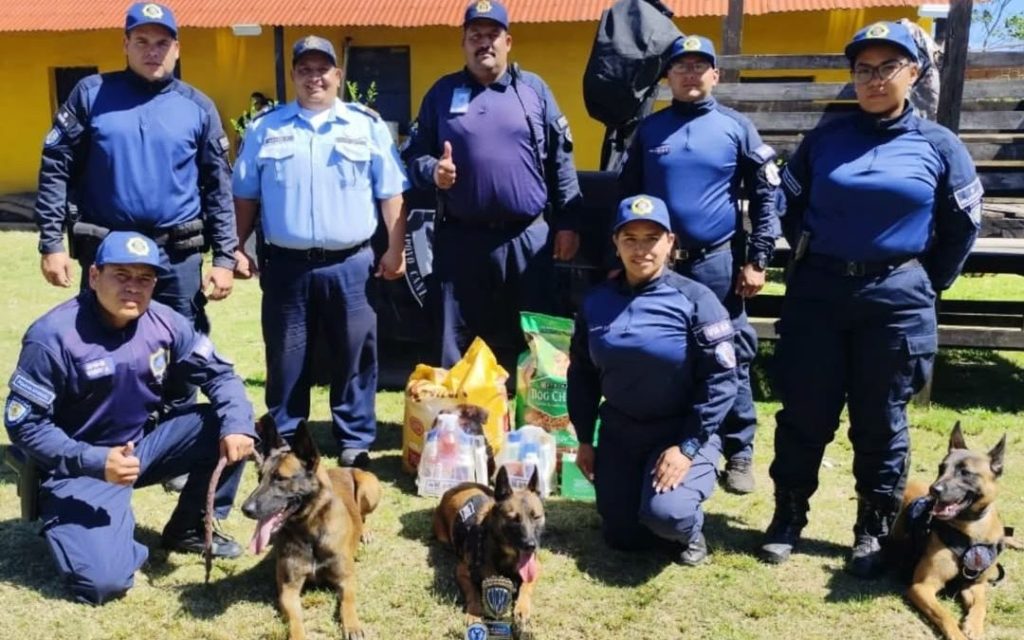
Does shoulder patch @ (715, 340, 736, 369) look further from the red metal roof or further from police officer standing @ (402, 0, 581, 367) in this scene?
the red metal roof

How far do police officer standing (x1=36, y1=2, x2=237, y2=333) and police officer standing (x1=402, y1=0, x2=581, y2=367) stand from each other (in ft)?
3.41

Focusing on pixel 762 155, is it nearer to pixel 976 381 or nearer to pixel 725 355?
pixel 725 355

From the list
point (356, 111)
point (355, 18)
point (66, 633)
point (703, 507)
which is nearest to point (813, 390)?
point (703, 507)

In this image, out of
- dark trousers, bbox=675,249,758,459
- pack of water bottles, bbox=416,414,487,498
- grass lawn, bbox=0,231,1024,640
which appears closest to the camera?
grass lawn, bbox=0,231,1024,640

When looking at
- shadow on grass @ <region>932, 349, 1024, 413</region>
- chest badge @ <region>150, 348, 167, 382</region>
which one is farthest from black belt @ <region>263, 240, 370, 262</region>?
shadow on grass @ <region>932, 349, 1024, 413</region>

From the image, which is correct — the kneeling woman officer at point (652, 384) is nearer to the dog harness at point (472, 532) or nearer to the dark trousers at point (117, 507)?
the dog harness at point (472, 532)

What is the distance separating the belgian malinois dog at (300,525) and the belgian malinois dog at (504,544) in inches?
16.2

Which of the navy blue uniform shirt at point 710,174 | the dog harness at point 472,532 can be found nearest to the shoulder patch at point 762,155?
the navy blue uniform shirt at point 710,174

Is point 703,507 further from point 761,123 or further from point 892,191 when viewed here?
point 761,123

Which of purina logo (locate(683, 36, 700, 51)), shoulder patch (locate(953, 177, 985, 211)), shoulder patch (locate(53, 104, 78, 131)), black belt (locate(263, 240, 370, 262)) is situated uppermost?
purina logo (locate(683, 36, 700, 51))

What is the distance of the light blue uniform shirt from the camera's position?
14.3 ft

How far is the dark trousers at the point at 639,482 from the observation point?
147 inches

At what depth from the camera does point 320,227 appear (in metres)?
4.39

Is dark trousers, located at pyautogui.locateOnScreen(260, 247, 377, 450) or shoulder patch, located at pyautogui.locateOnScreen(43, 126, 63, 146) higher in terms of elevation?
shoulder patch, located at pyautogui.locateOnScreen(43, 126, 63, 146)
